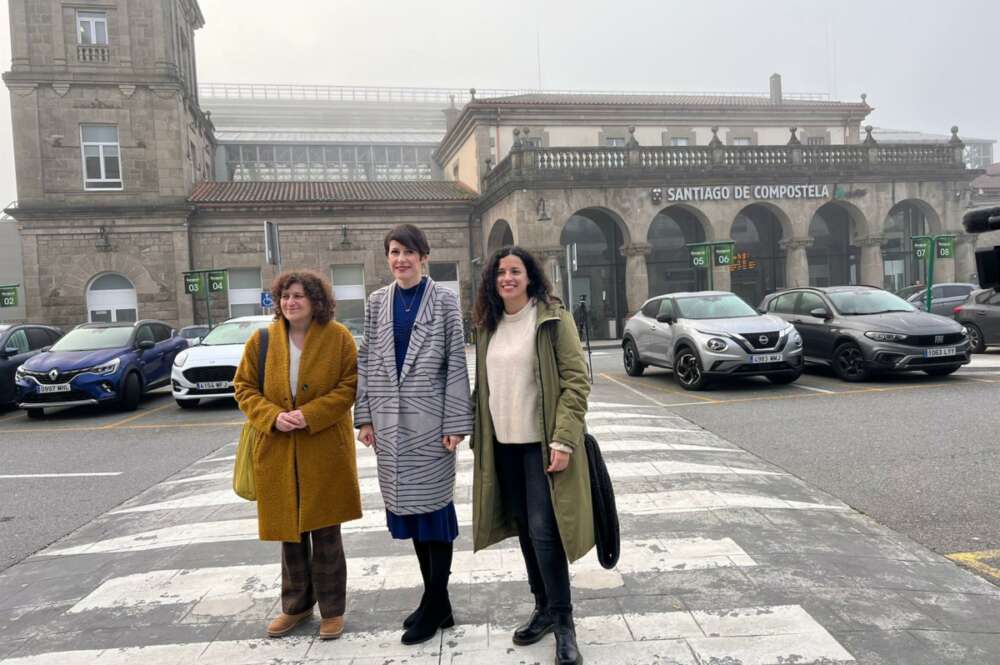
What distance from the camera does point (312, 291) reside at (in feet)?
11.0

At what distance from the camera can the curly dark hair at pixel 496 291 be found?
3.10 m

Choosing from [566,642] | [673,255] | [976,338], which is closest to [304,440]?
[566,642]

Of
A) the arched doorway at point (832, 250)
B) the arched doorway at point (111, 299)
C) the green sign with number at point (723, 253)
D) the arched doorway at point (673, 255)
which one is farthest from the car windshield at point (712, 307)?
the arched doorway at point (111, 299)

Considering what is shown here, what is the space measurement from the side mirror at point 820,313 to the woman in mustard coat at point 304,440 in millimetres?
10800

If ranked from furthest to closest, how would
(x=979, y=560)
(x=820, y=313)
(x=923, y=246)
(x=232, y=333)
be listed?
(x=923, y=246)
(x=232, y=333)
(x=820, y=313)
(x=979, y=560)

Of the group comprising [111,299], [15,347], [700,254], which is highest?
[700,254]

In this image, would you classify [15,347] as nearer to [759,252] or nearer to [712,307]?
[712,307]

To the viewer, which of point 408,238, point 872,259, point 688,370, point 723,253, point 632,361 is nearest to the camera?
point 408,238

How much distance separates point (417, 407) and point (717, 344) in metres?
8.83

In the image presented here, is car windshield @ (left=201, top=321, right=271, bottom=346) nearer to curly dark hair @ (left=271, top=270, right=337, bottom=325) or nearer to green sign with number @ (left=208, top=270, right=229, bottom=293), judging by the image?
curly dark hair @ (left=271, top=270, right=337, bottom=325)

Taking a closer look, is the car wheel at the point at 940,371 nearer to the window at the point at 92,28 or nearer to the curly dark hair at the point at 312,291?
the curly dark hair at the point at 312,291

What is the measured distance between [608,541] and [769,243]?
30.8 m

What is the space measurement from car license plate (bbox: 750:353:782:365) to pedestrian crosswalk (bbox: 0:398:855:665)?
15.8ft

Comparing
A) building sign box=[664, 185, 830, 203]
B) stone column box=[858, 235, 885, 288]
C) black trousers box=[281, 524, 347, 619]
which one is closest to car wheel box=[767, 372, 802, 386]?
black trousers box=[281, 524, 347, 619]
